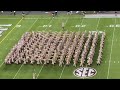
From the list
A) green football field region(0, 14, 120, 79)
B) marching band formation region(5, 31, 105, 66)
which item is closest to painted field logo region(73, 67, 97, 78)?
green football field region(0, 14, 120, 79)

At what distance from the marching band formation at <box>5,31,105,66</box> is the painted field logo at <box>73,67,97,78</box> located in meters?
0.24

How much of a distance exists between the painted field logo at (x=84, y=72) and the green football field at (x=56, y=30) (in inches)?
5.2

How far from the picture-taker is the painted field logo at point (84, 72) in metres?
9.81

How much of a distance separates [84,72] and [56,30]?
191 inches

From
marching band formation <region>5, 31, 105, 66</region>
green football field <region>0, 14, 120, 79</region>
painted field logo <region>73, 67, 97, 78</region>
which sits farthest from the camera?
marching band formation <region>5, 31, 105, 66</region>

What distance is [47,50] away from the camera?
11898mm

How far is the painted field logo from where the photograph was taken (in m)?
9.81

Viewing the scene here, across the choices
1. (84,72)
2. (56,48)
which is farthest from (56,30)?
(84,72)

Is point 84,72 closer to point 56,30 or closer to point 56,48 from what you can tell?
point 56,48

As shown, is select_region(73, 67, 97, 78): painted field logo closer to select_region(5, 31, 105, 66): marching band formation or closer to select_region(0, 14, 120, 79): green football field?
select_region(0, 14, 120, 79): green football field

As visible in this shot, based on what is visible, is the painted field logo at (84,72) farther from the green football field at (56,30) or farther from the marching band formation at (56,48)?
the marching band formation at (56,48)

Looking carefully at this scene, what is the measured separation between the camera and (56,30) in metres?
14.6
